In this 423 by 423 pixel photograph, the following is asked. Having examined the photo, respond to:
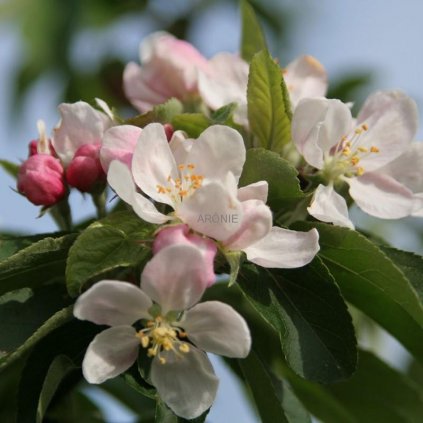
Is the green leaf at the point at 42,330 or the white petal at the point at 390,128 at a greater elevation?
the white petal at the point at 390,128

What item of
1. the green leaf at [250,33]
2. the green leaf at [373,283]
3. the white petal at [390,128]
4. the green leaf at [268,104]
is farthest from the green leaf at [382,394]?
the green leaf at [250,33]

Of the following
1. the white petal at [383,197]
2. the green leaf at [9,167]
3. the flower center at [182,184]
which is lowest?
the green leaf at [9,167]

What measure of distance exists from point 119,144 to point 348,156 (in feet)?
1.50

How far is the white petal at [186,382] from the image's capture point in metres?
1.37

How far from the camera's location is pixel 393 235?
347 cm

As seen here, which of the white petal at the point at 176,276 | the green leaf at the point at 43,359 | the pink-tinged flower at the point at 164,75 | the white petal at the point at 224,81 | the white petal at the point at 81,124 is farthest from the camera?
the pink-tinged flower at the point at 164,75

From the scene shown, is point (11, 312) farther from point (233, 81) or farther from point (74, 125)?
point (233, 81)

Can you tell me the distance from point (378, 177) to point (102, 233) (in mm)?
→ 595

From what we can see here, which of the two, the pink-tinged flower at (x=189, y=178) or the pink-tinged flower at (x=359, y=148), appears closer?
the pink-tinged flower at (x=189, y=178)

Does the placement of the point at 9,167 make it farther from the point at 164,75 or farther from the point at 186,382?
the point at 186,382

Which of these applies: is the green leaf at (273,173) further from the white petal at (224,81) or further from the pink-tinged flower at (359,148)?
the white petal at (224,81)

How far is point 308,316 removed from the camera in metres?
1.46

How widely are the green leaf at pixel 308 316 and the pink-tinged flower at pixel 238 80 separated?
0.49m

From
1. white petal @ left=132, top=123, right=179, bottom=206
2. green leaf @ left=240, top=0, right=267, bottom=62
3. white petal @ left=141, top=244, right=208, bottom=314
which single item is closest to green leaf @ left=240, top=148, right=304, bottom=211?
white petal @ left=132, top=123, right=179, bottom=206
